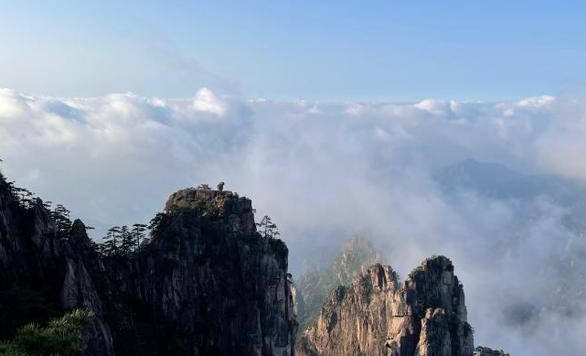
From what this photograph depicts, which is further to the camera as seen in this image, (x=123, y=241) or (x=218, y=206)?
(x=218, y=206)

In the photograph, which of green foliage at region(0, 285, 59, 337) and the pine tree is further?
the pine tree

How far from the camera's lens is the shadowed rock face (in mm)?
92312

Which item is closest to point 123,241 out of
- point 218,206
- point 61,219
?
point 61,219

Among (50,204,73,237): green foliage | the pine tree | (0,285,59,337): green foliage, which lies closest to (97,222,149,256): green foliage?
the pine tree

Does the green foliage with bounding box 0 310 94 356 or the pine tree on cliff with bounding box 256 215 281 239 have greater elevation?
the pine tree on cliff with bounding box 256 215 281 239

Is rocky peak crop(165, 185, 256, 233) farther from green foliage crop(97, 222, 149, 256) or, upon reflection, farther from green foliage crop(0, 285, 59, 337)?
green foliage crop(0, 285, 59, 337)

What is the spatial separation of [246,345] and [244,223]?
2825 cm

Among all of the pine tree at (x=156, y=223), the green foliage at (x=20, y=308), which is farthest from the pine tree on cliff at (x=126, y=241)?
the green foliage at (x=20, y=308)

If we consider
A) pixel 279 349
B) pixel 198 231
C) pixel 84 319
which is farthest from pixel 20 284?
pixel 279 349

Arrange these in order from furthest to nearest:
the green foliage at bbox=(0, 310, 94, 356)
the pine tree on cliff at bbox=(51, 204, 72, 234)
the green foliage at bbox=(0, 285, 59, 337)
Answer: the pine tree on cliff at bbox=(51, 204, 72, 234) < the green foliage at bbox=(0, 285, 59, 337) < the green foliage at bbox=(0, 310, 94, 356)

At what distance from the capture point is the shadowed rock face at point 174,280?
9231 cm

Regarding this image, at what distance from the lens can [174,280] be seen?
124m

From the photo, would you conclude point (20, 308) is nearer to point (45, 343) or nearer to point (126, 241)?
point (45, 343)

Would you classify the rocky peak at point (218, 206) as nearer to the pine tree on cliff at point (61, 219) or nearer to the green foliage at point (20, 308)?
the pine tree on cliff at point (61, 219)
